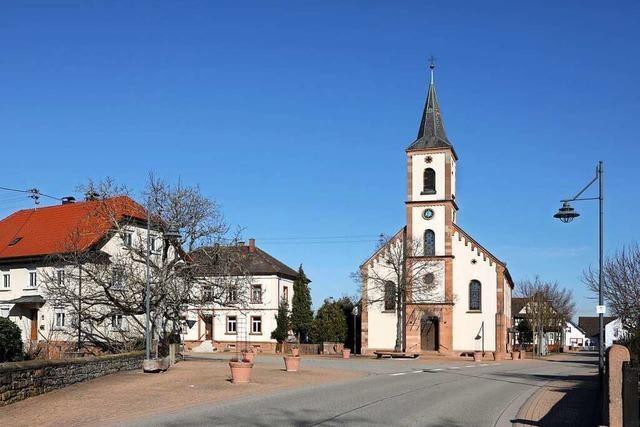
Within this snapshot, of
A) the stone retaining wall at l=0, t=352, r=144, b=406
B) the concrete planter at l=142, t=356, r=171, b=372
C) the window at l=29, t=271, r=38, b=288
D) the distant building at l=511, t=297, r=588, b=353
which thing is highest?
the window at l=29, t=271, r=38, b=288

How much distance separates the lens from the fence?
11914mm

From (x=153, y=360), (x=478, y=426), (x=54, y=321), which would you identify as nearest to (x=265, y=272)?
(x=54, y=321)

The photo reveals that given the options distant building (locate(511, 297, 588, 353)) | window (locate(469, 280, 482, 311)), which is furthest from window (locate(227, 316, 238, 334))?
distant building (locate(511, 297, 588, 353))

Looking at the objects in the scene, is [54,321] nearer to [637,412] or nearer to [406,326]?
[406,326]

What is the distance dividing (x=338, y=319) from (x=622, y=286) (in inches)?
1148

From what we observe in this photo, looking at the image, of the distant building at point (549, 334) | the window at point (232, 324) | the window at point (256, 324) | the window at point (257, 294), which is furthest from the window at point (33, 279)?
the distant building at point (549, 334)

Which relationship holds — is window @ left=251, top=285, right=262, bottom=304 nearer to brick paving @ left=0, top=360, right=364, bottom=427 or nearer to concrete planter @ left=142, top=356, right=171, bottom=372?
brick paving @ left=0, top=360, right=364, bottom=427

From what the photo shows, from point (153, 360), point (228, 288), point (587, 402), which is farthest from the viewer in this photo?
point (228, 288)

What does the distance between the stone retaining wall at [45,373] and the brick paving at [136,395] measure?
0.87 feet

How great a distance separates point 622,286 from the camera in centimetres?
3141

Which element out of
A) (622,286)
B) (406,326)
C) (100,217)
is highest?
(100,217)

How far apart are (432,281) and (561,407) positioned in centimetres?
3688

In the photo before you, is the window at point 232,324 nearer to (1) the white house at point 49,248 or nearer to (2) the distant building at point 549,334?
(1) the white house at point 49,248

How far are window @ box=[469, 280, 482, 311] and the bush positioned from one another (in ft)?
117
